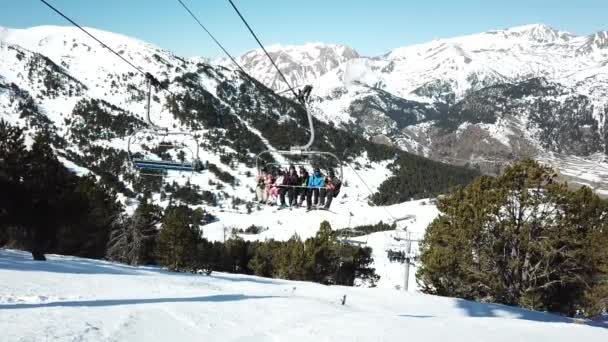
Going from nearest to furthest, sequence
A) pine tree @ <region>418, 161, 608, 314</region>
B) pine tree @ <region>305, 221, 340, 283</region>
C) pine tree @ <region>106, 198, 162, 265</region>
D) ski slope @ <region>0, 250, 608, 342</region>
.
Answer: ski slope @ <region>0, 250, 608, 342</region> < pine tree @ <region>418, 161, 608, 314</region> < pine tree @ <region>106, 198, 162, 265</region> < pine tree @ <region>305, 221, 340, 283</region>

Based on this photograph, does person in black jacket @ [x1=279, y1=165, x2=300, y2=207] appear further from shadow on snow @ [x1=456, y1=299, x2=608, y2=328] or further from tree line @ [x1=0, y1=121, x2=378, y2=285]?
tree line @ [x1=0, y1=121, x2=378, y2=285]

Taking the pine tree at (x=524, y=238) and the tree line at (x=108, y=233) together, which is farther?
the tree line at (x=108, y=233)

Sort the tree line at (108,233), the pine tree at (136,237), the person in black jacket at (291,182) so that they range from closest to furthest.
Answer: the person in black jacket at (291,182) → the tree line at (108,233) → the pine tree at (136,237)

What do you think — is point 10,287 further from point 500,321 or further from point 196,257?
point 196,257

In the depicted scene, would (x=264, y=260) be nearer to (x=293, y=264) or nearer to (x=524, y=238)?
(x=293, y=264)

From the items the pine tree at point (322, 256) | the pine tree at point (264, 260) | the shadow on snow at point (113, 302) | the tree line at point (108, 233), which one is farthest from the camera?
the pine tree at point (264, 260)

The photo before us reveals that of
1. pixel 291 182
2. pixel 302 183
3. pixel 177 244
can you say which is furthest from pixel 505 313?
pixel 177 244

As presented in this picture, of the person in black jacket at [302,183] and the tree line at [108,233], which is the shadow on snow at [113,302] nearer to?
the person in black jacket at [302,183]

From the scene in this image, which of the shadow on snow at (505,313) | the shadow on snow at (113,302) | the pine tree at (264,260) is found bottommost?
the shadow on snow at (505,313)

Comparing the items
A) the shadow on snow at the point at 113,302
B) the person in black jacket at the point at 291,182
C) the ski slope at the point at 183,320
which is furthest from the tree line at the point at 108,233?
the person in black jacket at the point at 291,182

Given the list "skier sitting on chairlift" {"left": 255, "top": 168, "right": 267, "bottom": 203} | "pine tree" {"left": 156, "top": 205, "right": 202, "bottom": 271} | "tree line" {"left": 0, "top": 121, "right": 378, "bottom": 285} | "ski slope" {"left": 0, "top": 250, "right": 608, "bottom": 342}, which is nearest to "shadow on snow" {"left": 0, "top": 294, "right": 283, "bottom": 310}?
"ski slope" {"left": 0, "top": 250, "right": 608, "bottom": 342}

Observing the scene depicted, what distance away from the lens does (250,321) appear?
1731cm

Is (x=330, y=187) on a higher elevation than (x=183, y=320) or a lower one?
higher

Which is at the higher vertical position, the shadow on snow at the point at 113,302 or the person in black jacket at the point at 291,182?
the person in black jacket at the point at 291,182
